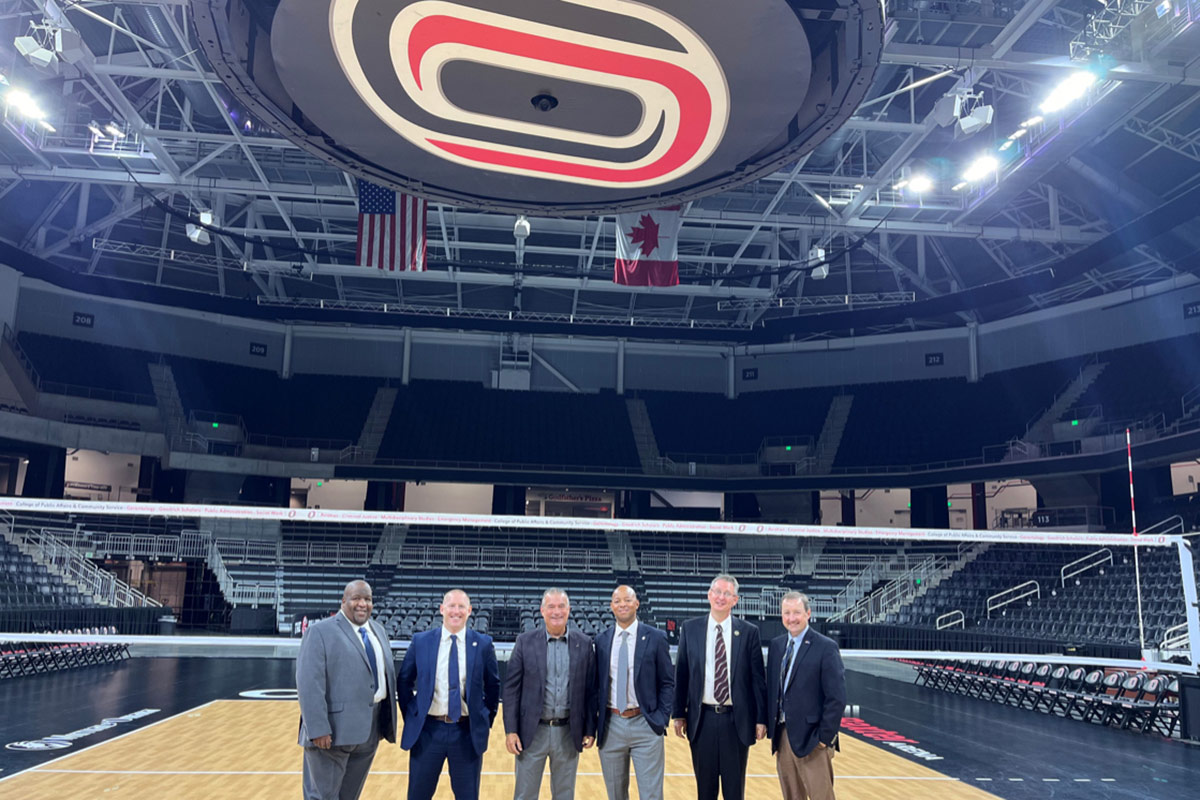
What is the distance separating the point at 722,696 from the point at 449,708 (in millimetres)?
1908

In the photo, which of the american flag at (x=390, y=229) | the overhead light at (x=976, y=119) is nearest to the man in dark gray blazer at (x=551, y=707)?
the american flag at (x=390, y=229)

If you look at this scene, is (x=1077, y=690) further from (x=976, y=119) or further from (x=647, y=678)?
(x=647, y=678)

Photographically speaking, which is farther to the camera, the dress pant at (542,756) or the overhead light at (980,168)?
the overhead light at (980,168)

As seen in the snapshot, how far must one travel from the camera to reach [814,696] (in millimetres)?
6020

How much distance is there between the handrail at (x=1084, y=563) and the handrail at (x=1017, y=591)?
25.4 inches

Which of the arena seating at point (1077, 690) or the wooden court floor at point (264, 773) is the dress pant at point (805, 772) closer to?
the wooden court floor at point (264, 773)

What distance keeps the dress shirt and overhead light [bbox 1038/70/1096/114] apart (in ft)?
51.0

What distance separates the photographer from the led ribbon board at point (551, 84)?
7.69 meters

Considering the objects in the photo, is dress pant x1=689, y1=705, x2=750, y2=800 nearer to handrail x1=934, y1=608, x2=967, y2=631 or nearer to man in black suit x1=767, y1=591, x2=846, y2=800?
man in black suit x1=767, y1=591, x2=846, y2=800

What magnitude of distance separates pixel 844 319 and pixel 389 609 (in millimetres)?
19019

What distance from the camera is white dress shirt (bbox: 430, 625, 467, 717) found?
19.1ft

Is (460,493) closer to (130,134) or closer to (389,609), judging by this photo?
(389,609)

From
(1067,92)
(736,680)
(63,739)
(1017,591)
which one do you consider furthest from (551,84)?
(1017,591)

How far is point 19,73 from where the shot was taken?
1739 centimetres
